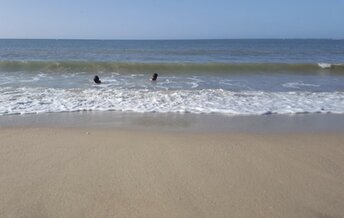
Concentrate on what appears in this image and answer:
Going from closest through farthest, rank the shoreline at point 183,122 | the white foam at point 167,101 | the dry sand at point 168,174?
the dry sand at point 168,174 → the shoreline at point 183,122 → the white foam at point 167,101

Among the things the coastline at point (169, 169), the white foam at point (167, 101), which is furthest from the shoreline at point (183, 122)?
the white foam at point (167, 101)

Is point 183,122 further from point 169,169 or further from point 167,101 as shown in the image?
point 169,169

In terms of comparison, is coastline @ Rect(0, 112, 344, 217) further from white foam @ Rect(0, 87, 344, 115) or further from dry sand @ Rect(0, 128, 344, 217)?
white foam @ Rect(0, 87, 344, 115)

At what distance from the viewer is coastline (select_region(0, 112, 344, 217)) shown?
3486mm

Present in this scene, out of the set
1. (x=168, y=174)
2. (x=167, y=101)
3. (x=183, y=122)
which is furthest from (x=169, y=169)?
(x=167, y=101)

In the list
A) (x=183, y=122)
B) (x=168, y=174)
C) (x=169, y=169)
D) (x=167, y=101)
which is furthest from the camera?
(x=167, y=101)

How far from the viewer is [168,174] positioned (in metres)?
4.25

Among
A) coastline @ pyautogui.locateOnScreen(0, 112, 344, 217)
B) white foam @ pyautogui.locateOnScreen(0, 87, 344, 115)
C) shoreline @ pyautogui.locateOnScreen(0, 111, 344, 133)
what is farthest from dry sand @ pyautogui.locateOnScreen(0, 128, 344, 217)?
white foam @ pyautogui.locateOnScreen(0, 87, 344, 115)

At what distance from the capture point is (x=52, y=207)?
345 centimetres

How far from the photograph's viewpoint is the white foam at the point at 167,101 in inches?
315

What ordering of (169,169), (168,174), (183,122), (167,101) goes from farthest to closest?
(167,101) < (183,122) < (169,169) < (168,174)

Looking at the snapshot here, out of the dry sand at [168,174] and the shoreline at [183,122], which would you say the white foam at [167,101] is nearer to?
the shoreline at [183,122]

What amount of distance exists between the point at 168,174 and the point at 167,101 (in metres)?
4.80

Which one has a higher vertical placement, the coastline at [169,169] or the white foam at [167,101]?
the coastline at [169,169]
